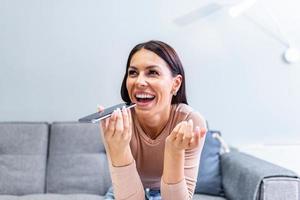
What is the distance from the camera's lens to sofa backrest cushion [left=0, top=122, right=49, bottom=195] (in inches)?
73.4

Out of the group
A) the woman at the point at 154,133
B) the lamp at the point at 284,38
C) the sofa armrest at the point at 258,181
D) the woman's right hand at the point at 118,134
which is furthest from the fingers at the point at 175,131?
the lamp at the point at 284,38

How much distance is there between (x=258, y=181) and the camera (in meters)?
1.41

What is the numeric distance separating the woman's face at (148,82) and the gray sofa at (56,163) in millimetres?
839

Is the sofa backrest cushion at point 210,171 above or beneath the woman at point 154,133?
beneath

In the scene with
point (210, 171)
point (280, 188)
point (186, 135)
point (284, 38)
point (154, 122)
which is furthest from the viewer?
point (284, 38)

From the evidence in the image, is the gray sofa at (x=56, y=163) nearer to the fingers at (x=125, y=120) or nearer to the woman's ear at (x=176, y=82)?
the woman's ear at (x=176, y=82)

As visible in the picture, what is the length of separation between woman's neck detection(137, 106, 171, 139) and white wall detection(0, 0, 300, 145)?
1097mm

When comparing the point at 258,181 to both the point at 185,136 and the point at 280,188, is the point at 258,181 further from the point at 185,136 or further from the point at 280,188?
the point at 185,136

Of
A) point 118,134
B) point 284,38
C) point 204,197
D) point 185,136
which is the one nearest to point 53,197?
point 204,197

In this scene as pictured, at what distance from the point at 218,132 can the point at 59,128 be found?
2.84 feet

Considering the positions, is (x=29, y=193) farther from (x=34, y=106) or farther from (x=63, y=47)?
(x=63, y=47)

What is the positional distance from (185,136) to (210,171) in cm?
109

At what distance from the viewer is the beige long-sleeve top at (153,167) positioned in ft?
3.21

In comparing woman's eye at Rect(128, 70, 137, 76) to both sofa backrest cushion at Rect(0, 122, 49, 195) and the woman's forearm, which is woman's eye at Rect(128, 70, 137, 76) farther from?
sofa backrest cushion at Rect(0, 122, 49, 195)
